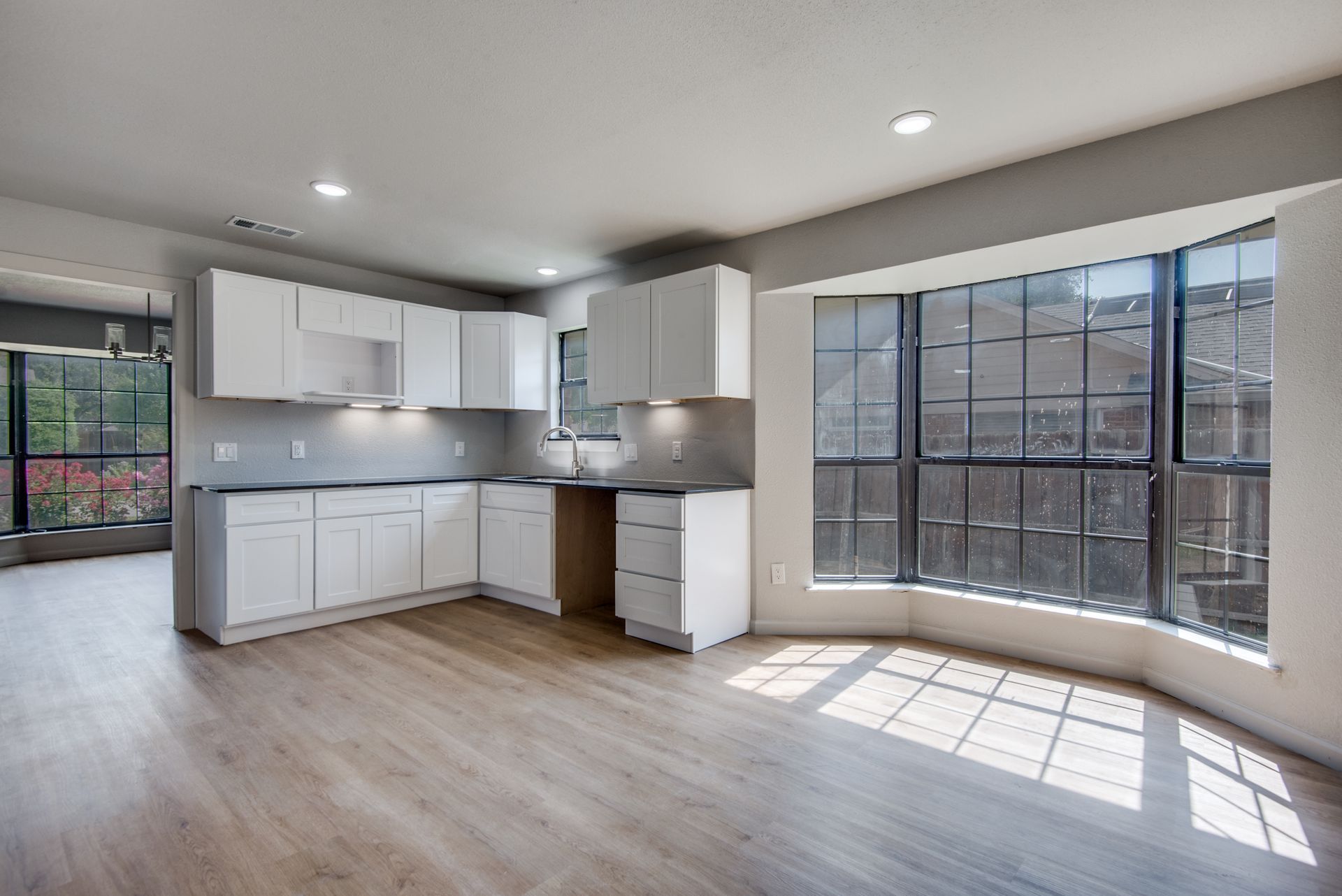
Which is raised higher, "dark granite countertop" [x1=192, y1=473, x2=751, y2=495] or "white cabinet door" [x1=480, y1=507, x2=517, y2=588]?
"dark granite countertop" [x1=192, y1=473, x2=751, y2=495]

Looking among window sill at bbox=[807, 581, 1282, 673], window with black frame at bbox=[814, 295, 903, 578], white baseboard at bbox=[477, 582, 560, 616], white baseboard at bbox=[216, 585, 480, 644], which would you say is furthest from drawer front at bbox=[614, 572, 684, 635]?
white baseboard at bbox=[216, 585, 480, 644]

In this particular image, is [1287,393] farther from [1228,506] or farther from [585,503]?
[585,503]

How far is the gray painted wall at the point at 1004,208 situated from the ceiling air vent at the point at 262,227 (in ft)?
6.45

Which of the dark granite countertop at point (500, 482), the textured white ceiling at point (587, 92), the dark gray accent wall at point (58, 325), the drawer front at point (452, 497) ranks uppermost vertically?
the textured white ceiling at point (587, 92)

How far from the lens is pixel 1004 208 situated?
294 centimetres

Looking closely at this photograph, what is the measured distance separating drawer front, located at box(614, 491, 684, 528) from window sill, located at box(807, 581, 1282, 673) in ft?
3.17

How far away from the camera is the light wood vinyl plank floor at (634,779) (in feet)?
5.65

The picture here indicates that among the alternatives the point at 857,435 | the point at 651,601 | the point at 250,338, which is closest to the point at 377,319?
the point at 250,338

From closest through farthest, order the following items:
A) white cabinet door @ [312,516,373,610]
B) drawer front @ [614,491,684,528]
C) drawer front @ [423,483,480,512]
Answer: drawer front @ [614,491,684,528] < white cabinet door @ [312,516,373,610] < drawer front @ [423,483,480,512]

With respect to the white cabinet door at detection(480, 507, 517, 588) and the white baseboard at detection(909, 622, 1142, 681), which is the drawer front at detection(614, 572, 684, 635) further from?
the white baseboard at detection(909, 622, 1142, 681)

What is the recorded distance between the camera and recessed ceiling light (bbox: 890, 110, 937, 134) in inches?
97.4

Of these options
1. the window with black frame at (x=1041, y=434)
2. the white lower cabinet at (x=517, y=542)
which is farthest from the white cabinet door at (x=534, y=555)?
the window with black frame at (x=1041, y=434)

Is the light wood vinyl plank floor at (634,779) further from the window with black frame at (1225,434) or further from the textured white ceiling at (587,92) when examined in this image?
the textured white ceiling at (587,92)

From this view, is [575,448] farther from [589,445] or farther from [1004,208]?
[1004,208]
